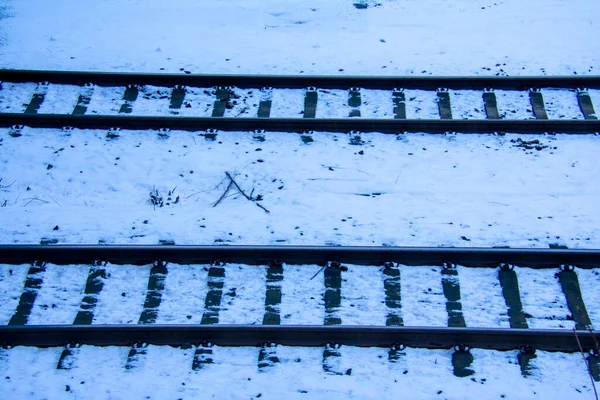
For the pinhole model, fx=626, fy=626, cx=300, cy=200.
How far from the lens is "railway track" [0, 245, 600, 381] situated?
570cm

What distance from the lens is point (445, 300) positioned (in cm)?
605

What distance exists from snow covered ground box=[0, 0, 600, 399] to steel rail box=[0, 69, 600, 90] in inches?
6.5

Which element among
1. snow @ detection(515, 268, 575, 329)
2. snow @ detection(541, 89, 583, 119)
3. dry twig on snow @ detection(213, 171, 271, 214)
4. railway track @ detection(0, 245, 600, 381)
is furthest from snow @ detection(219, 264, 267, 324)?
snow @ detection(541, 89, 583, 119)

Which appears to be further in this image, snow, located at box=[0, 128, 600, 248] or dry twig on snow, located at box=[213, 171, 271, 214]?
dry twig on snow, located at box=[213, 171, 271, 214]

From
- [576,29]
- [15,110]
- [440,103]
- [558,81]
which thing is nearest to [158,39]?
[15,110]

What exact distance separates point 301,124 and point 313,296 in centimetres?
264

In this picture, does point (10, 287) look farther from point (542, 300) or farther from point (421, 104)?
point (421, 104)

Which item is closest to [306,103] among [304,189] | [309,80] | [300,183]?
[309,80]

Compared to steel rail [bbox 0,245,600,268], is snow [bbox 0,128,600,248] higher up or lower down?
higher up

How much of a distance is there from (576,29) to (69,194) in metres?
7.83

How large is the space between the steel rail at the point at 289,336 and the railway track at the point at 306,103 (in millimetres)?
3018

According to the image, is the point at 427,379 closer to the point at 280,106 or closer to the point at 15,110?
the point at 280,106

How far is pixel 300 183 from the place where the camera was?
24.1 feet

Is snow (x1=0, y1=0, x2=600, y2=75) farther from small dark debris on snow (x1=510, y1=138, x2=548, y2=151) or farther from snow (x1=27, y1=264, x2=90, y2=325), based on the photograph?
snow (x1=27, y1=264, x2=90, y2=325)
